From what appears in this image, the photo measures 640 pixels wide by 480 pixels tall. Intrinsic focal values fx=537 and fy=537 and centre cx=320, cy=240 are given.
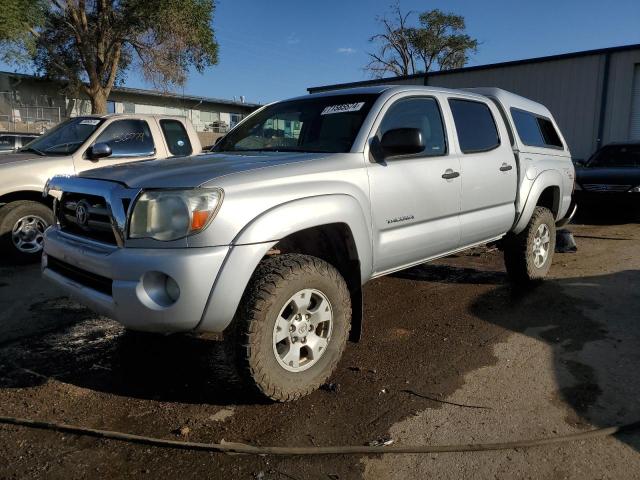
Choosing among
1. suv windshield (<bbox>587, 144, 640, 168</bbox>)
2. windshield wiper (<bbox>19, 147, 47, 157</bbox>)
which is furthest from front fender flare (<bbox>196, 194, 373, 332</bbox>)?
suv windshield (<bbox>587, 144, 640, 168</bbox>)

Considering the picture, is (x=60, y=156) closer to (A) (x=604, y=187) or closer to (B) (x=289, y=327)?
(B) (x=289, y=327)

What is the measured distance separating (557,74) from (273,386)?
61.6 feet

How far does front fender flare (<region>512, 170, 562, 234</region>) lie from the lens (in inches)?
208

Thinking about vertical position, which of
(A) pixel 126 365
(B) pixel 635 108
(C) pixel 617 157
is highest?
(B) pixel 635 108

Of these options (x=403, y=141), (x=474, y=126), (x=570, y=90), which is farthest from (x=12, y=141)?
(x=570, y=90)

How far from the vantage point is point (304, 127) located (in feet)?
13.8

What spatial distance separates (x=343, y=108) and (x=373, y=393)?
81.4 inches

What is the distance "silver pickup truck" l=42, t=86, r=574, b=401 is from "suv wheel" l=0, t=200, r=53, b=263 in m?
3.19

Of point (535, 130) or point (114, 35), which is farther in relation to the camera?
point (114, 35)

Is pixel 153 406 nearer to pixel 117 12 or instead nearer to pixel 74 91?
pixel 117 12

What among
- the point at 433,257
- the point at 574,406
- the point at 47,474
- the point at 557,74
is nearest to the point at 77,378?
the point at 47,474

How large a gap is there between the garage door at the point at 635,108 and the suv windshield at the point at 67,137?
16.4 metres

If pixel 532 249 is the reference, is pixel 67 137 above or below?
above

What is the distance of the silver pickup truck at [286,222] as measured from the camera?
9.07ft
